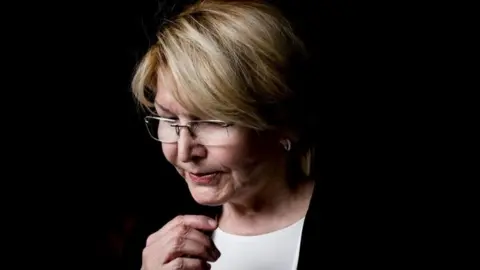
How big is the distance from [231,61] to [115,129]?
54 centimetres

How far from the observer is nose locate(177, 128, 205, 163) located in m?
1.33

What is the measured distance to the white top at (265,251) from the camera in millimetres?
1475

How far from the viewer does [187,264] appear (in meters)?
1.39

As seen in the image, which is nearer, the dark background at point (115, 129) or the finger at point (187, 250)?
the finger at point (187, 250)

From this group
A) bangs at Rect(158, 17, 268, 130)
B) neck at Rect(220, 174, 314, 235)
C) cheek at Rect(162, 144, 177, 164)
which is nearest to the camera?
bangs at Rect(158, 17, 268, 130)

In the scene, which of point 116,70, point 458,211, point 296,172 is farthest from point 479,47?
point 116,70

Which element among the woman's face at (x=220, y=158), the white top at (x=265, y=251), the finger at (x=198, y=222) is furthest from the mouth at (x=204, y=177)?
the white top at (x=265, y=251)

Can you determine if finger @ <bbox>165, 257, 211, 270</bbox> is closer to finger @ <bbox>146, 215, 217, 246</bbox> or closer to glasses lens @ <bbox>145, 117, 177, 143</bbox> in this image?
finger @ <bbox>146, 215, 217, 246</bbox>

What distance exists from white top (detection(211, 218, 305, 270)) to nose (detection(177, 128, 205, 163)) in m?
0.29

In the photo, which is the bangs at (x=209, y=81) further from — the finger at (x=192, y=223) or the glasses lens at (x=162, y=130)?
the finger at (x=192, y=223)

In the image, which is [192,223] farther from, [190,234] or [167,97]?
[167,97]

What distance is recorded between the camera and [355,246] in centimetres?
144

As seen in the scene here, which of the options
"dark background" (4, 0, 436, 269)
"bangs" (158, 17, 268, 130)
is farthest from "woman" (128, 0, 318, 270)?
"dark background" (4, 0, 436, 269)

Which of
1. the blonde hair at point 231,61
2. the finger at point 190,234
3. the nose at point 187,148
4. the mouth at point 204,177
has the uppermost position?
the blonde hair at point 231,61
